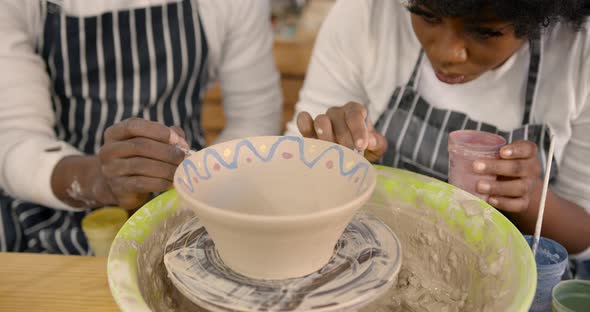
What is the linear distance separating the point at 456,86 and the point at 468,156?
1.22 feet

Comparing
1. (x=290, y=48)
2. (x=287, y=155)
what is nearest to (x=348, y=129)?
(x=287, y=155)

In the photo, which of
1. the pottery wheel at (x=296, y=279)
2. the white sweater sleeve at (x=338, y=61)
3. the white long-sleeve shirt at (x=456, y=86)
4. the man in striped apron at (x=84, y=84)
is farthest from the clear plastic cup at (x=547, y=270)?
the man in striped apron at (x=84, y=84)

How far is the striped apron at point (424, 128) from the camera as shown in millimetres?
1075

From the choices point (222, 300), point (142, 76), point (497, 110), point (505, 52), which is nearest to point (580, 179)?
point (497, 110)

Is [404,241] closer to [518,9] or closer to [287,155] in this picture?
[287,155]

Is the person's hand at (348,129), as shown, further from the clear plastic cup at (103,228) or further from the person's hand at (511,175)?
the clear plastic cup at (103,228)

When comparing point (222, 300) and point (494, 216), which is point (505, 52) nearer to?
point (494, 216)

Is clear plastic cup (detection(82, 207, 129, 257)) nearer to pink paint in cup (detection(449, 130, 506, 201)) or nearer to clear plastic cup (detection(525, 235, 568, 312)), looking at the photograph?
pink paint in cup (detection(449, 130, 506, 201))

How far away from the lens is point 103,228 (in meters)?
1.01

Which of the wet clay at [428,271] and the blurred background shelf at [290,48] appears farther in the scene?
the blurred background shelf at [290,48]

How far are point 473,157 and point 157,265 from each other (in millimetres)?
526

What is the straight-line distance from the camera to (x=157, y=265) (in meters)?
0.75

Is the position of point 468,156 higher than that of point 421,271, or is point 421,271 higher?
point 468,156

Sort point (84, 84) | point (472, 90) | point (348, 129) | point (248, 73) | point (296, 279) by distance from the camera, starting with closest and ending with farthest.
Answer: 1. point (296, 279)
2. point (348, 129)
3. point (472, 90)
4. point (84, 84)
5. point (248, 73)
